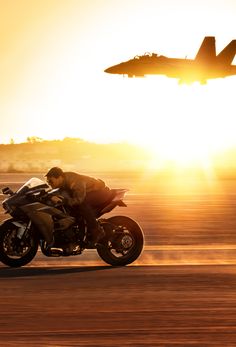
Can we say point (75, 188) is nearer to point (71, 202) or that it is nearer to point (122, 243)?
point (71, 202)

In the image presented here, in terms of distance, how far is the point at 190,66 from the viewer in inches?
2901

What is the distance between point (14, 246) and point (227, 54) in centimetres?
6605

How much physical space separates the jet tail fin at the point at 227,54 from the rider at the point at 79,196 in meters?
64.5

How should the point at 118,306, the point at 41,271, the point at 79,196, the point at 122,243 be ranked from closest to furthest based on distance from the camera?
Result: 1. the point at 118,306
2. the point at 41,271
3. the point at 79,196
4. the point at 122,243

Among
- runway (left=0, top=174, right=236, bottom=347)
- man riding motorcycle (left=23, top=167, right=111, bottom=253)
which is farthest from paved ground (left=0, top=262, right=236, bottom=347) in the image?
man riding motorcycle (left=23, top=167, right=111, bottom=253)

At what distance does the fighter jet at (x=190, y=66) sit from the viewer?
231ft

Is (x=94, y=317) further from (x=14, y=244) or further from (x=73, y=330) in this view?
(x=14, y=244)

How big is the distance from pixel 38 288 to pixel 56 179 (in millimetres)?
2810

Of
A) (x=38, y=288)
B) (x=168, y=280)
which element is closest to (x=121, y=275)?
(x=168, y=280)

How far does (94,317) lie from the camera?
1012 centimetres

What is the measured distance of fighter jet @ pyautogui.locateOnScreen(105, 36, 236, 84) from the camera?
70375 mm

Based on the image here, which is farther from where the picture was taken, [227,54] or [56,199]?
Result: [227,54]

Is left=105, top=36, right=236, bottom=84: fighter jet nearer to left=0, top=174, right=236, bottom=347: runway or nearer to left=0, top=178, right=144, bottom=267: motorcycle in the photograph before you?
left=0, top=174, right=236, bottom=347: runway

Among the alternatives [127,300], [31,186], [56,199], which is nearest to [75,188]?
[56,199]
